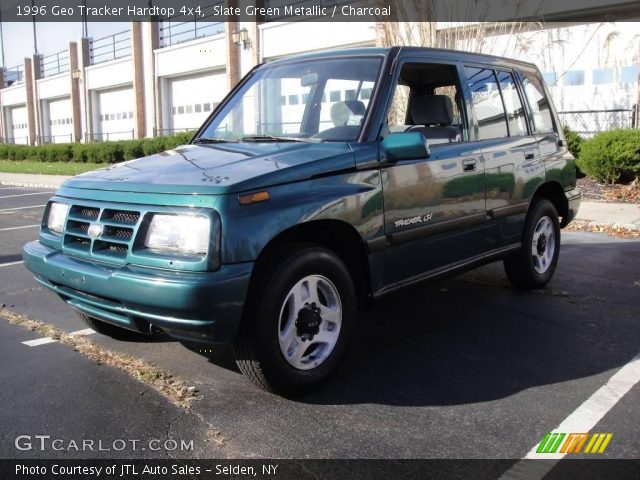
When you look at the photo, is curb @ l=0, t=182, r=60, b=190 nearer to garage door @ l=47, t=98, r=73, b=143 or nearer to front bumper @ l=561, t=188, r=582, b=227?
front bumper @ l=561, t=188, r=582, b=227

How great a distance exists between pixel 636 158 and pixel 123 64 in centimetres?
2895

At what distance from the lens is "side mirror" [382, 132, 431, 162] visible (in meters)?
3.70

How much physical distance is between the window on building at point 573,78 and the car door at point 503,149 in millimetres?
12265

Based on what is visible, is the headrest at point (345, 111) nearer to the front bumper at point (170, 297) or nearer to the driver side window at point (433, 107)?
the driver side window at point (433, 107)

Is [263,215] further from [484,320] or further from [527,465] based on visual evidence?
[484,320]

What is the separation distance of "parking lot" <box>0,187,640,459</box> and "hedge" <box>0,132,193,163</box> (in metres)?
19.2

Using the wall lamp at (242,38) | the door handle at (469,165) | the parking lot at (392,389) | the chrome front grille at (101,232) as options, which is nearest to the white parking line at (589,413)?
the parking lot at (392,389)

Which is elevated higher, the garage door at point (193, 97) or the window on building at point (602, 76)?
the garage door at point (193, 97)

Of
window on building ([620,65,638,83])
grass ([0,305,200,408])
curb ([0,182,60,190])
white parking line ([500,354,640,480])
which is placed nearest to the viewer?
white parking line ([500,354,640,480])

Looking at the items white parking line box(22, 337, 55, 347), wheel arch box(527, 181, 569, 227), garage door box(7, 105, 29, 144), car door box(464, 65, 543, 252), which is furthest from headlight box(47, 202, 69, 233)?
garage door box(7, 105, 29, 144)

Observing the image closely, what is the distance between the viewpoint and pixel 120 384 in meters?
3.65

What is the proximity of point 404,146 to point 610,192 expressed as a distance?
912 cm

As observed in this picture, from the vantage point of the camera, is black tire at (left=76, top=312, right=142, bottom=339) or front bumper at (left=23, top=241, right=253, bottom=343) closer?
front bumper at (left=23, top=241, right=253, bottom=343)

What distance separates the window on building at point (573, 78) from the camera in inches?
634
